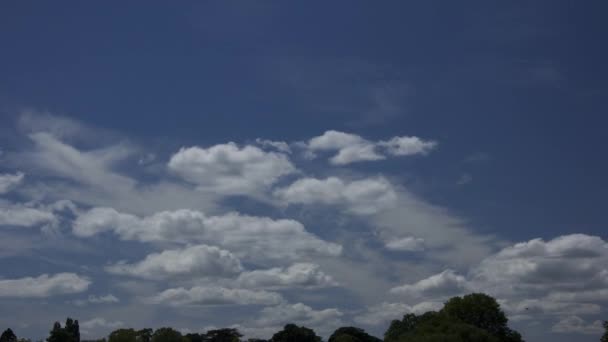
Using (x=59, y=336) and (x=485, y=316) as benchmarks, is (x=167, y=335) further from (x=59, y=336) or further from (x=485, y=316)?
(x=485, y=316)

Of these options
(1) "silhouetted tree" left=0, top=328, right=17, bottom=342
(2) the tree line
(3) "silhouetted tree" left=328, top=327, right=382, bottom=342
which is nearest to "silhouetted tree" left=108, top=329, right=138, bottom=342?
(2) the tree line

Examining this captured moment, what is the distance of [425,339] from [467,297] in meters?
39.3

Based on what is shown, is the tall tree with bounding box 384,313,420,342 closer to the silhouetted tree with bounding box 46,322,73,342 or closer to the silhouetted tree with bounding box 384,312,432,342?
the silhouetted tree with bounding box 384,312,432,342

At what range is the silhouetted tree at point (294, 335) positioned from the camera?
18700 cm

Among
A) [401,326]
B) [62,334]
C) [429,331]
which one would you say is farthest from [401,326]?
[62,334]

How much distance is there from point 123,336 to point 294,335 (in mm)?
51331

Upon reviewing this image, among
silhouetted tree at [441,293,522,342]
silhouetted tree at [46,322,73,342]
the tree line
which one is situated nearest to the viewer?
the tree line

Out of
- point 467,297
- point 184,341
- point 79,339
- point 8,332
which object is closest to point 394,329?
point 467,297

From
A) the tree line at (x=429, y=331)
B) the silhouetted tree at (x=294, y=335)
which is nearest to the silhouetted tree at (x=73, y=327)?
the tree line at (x=429, y=331)

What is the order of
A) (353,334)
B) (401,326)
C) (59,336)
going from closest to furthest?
(59,336)
(401,326)
(353,334)

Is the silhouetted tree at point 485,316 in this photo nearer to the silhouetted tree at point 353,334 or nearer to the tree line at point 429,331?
the tree line at point 429,331

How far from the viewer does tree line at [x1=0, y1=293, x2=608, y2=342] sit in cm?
11212

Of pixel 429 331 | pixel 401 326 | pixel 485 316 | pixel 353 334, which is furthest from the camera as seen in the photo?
pixel 353 334

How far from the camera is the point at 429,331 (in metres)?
118
